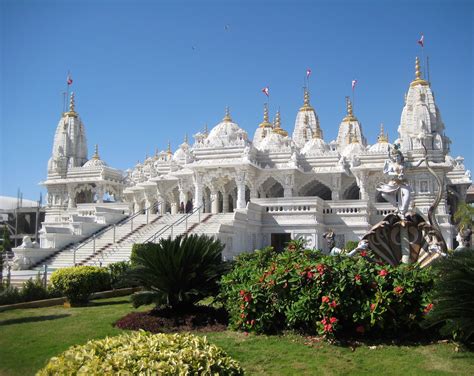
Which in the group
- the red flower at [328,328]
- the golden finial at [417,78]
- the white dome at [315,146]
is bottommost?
the red flower at [328,328]

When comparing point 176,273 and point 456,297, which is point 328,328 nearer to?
point 456,297

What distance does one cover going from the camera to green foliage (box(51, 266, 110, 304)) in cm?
1425

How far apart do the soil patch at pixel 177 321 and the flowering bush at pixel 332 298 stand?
69 cm

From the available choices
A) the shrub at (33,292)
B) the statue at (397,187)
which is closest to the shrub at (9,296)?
the shrub at (33,292)

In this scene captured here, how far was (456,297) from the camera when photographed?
Answer: 798 centimetres

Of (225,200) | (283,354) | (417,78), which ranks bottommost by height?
(283,354)

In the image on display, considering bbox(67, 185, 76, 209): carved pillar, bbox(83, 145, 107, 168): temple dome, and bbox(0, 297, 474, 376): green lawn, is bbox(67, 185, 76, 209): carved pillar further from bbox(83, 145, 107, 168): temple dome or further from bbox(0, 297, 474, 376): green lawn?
bbox(0, 297, 474, 376): green lawn

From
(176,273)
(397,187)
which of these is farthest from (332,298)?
(397,187)

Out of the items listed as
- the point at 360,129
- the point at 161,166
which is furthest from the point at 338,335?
the point at 360,129

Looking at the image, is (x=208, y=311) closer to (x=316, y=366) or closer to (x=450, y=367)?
(x=316, y=366)

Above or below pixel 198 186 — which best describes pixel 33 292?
below

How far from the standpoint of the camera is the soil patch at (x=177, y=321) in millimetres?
10336

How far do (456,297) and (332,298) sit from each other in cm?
200

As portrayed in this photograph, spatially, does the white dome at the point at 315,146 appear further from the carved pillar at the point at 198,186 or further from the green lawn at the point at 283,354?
the green lawn at the point at 283,354
